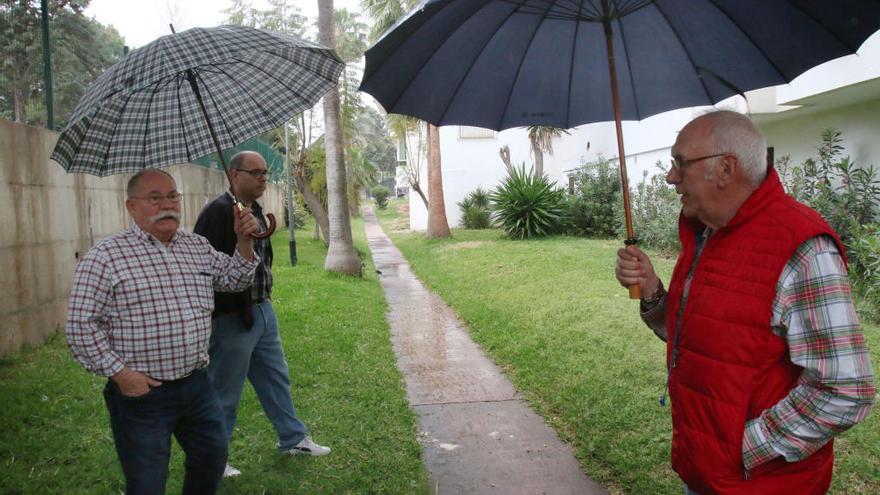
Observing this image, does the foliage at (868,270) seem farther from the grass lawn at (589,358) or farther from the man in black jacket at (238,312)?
the man in black jacket at (238,312)

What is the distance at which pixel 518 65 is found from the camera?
3256 millimetres

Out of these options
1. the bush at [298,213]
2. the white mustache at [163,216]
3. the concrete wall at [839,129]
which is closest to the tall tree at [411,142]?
the bush at [298,213]

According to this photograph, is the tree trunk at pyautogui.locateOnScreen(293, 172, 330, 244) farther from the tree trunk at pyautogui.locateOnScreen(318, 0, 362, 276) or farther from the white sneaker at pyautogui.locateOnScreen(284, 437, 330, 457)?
the white sneaker at pyautogui.locateOnScreen(284, 437, 330, 457)

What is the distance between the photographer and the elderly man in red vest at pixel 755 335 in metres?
1.80

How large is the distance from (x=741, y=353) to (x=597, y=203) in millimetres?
16731

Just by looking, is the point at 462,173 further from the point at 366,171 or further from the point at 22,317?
the point at 22,317

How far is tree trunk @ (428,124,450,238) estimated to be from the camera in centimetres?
2080

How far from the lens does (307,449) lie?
4.27 meters

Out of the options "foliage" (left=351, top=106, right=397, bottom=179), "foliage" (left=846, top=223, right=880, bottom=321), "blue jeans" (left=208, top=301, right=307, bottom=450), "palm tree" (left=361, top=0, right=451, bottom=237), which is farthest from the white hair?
"foliage" (left=351, top=106, right=397, bottom=179)

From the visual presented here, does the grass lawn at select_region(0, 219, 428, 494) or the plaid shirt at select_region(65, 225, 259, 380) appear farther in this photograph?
the grass lawn at select_region(0, 219, 428, 494)

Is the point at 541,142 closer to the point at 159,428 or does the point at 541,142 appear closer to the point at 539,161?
the point at 539,161

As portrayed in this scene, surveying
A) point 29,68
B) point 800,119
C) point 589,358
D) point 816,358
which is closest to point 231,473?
point 816,358

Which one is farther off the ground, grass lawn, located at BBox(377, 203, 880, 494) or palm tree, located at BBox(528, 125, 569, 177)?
palm tree, located at BBox(528, 125, 569, 177)

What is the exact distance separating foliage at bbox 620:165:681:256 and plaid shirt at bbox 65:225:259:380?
11789 millimetres
